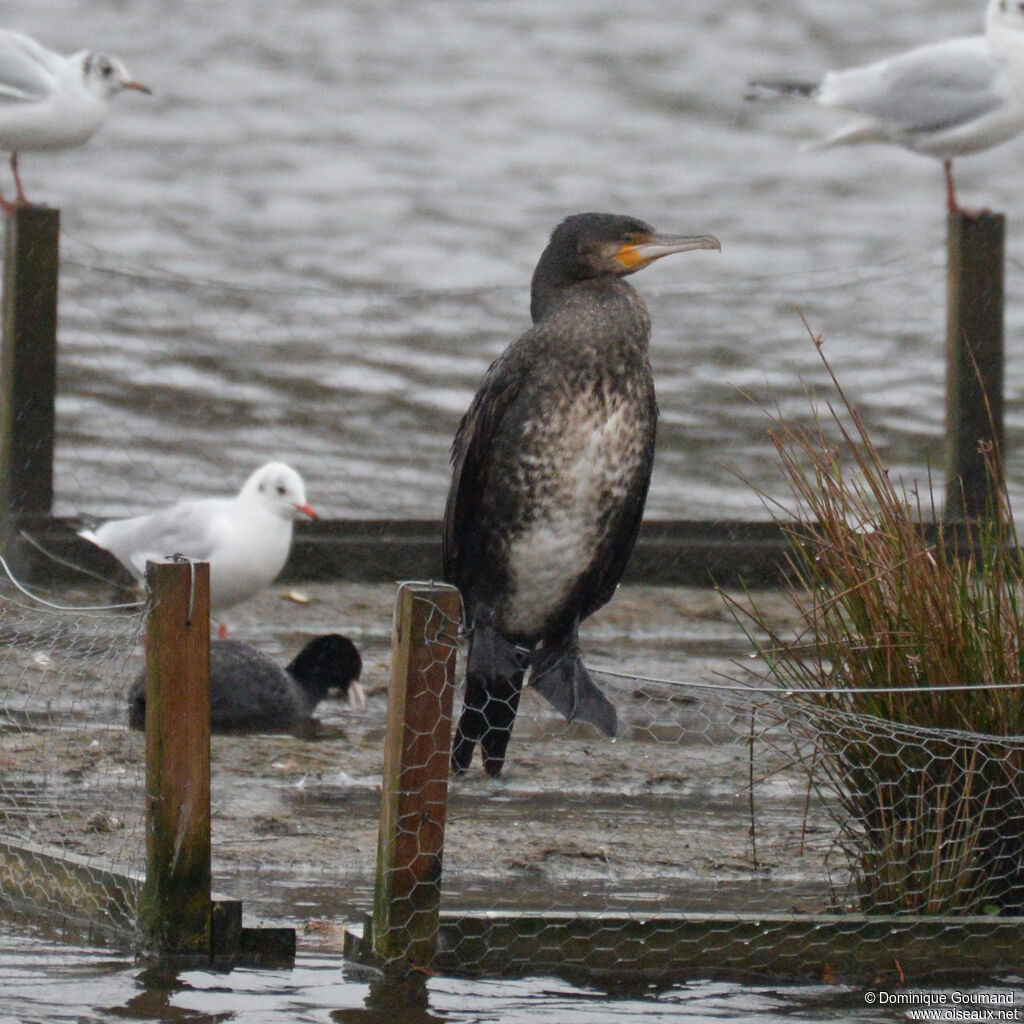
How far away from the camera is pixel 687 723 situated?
237 inches

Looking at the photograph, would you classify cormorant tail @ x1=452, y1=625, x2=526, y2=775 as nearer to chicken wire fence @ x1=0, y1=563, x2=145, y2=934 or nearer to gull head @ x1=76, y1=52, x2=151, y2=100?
A: chicken wire fence @ x1=0, y1=563, x2=145, y2=934

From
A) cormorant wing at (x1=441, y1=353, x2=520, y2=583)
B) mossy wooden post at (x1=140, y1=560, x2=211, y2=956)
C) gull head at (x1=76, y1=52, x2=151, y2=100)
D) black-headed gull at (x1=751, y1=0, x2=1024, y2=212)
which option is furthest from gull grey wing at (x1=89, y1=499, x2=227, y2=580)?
black-headed gull at (x1=751, y1=0, x2=1024, y2=212)

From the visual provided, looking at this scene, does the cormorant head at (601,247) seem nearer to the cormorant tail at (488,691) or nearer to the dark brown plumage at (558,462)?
the dark brown plumage at (558,462)

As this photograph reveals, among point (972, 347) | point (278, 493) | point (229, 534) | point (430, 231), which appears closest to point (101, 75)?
point (278, 493)

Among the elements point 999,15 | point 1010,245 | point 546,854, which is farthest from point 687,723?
point 1010,245

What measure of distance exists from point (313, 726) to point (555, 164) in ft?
36.9

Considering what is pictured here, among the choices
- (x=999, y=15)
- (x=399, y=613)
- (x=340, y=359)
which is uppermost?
(x=999, y=15)

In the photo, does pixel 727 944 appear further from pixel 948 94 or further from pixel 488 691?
pixel 948 94

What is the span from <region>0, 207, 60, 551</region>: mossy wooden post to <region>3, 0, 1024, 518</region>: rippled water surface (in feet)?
0.54

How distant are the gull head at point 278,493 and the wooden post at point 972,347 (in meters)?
2.11

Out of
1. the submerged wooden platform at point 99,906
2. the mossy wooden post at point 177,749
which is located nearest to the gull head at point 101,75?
the submerged wooden platform at point 99,906

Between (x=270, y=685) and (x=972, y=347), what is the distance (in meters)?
2.76

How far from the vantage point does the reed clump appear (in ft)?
13.2

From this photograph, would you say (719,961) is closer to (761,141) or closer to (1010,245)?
(1010,245)
